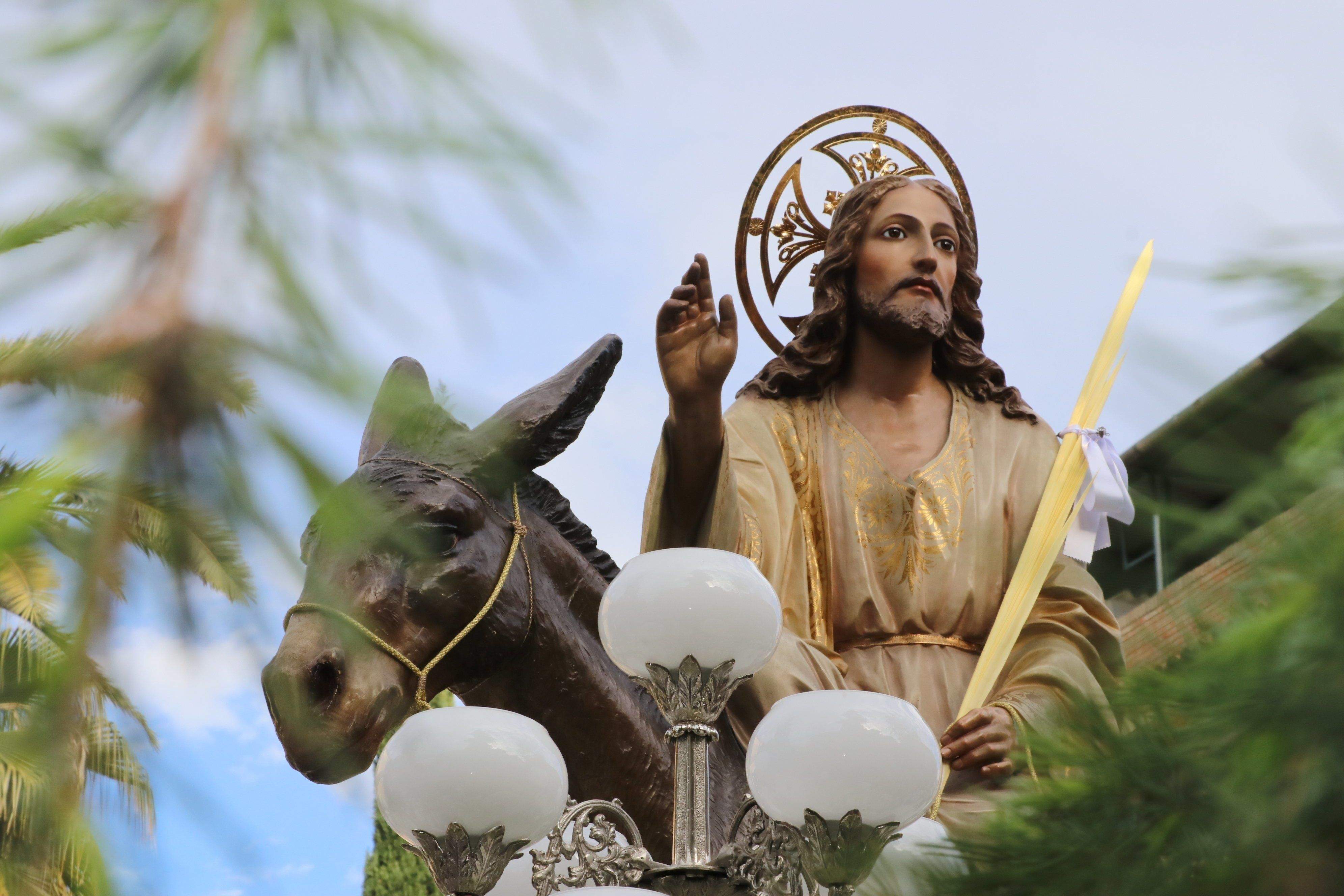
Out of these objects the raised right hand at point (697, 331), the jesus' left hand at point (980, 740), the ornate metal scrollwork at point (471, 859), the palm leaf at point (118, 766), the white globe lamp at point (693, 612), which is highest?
the raised right hand at point (697, 331)

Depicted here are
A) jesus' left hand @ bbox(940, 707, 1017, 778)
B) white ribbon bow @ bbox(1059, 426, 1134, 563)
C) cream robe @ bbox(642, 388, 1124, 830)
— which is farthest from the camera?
white ribbon bow @ bbox(1059, 426, 1134, 563)

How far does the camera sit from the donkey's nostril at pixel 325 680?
404 centimetres

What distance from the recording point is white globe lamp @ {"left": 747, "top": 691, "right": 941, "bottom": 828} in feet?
11.6

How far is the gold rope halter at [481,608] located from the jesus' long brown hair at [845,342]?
128 cm

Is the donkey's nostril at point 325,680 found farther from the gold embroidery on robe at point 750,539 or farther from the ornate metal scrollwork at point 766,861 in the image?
Answer: the gold embroidery on robe at point 750,539

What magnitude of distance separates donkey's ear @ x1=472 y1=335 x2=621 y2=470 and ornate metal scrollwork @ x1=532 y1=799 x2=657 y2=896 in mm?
1081

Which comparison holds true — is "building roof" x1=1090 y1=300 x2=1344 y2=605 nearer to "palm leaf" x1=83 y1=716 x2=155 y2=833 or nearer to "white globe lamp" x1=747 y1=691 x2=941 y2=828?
"palm leaf" x1=83 y1=716 x2=155 y2=833

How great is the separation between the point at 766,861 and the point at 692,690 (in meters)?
0.40

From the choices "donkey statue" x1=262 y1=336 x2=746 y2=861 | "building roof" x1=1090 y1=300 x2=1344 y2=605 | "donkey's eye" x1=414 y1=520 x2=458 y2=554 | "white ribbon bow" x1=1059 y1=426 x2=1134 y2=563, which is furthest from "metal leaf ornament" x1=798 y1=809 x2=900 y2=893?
"building roof" x1=1090 y1=300 x2=1344 y2=605

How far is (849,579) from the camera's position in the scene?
5.30m

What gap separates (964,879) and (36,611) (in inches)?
31.5

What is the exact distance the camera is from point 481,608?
4.63m

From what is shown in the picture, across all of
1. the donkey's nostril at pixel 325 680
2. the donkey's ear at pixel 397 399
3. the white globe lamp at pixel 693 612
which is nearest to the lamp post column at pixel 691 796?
the white globe lamp at pixel 693 612

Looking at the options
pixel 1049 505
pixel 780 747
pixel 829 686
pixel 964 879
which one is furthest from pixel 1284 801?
pixel 1049 505
